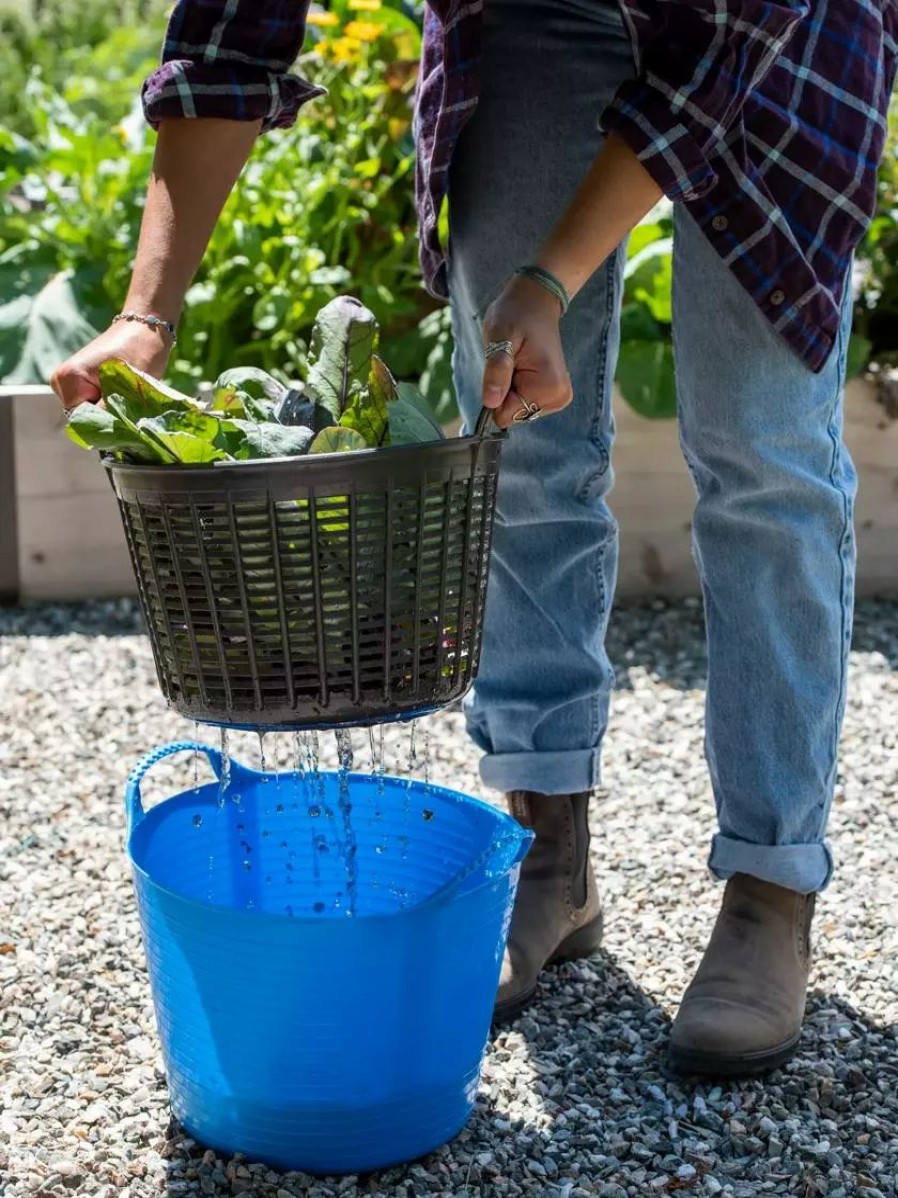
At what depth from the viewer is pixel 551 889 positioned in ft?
7.06

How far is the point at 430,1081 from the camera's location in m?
1.73

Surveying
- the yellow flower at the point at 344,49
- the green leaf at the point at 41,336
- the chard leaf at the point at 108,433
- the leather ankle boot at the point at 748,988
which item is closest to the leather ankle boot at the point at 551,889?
the leather ankle boot at the point at 748,988

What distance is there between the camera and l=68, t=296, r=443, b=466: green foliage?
145 centimetres

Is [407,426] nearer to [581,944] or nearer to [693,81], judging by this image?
[693,81]

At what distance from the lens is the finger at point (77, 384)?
1.68 metres

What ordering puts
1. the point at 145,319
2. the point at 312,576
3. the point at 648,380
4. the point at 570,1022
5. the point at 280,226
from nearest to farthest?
the point at 312,576 < the point at 145,319 < the point at 570,1022 < the point at 648,380 < the point at 280,226

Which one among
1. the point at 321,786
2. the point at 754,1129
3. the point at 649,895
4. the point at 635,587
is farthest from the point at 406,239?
the point at 754,1129

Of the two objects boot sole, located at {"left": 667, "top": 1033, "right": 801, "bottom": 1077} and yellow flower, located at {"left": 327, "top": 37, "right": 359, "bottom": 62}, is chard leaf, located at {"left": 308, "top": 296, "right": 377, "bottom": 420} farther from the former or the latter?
yellow flower, located at {"left": 327, "top": 37, "right": 359, "bottom": 62}

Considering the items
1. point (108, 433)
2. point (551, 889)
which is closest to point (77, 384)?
point (108, 433)

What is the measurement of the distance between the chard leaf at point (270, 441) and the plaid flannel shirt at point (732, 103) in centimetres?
44

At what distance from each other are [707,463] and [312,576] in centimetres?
63

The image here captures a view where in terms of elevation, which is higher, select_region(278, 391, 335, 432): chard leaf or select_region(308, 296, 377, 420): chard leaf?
select_region(308, 296, 377, 420): chard leaf

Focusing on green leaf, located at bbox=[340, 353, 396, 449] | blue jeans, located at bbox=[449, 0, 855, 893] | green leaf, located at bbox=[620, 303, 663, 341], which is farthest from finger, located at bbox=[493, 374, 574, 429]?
green leaf, located at bbox=[620, 303, 663, 341]

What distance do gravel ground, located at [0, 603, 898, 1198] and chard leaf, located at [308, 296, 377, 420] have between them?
838mm
